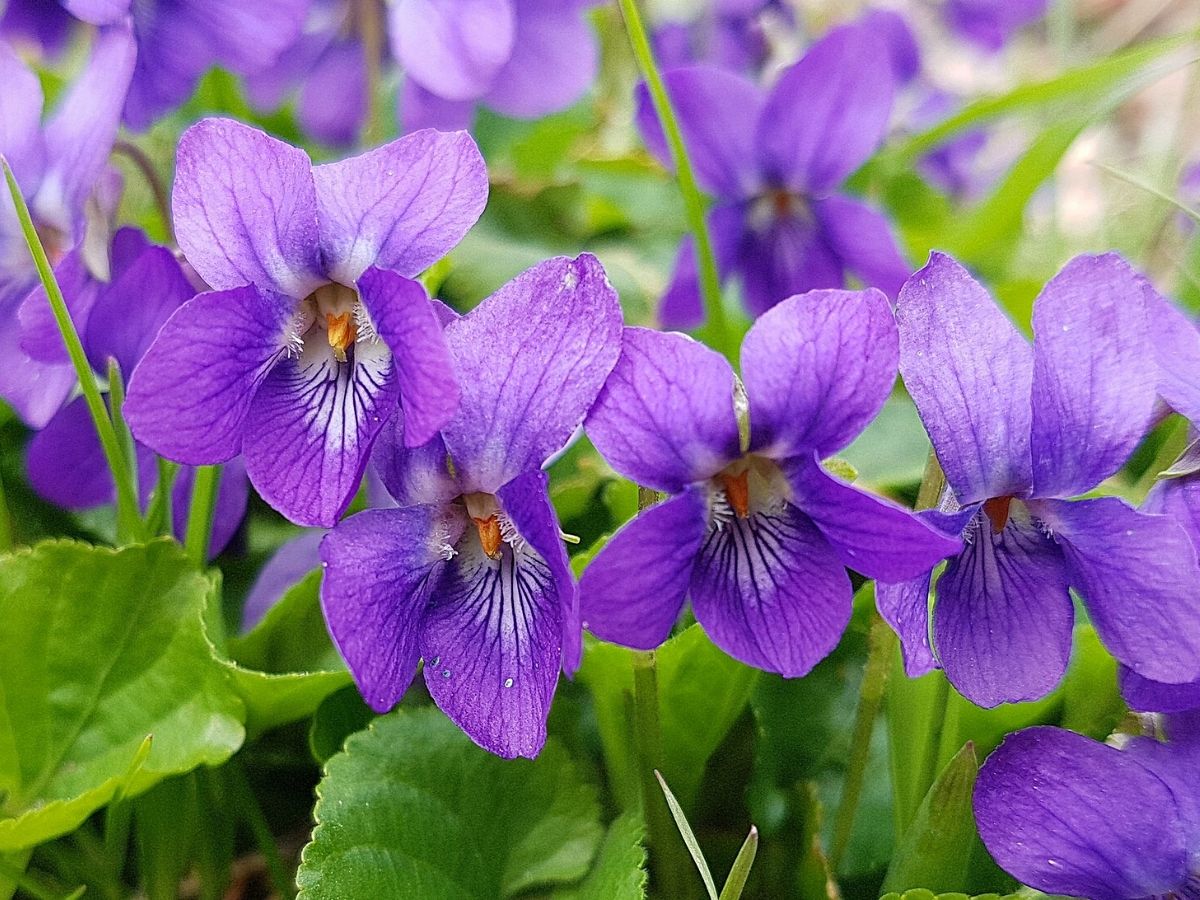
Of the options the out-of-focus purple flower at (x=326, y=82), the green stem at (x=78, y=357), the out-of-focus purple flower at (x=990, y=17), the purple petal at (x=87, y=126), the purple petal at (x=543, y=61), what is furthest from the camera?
the out-of-focus purple flower at (x=990, y=17)

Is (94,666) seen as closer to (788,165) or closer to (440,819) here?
(440,819)

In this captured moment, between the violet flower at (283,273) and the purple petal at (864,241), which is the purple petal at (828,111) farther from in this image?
the violet flower at (283,273)

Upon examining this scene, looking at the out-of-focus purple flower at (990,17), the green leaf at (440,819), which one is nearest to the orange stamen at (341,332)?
the green leaf at (440,819)

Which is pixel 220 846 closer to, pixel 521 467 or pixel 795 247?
pixel 521 467

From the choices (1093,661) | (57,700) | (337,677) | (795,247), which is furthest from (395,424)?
(795,247)

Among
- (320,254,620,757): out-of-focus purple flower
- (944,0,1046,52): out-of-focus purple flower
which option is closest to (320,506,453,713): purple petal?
(320,254,620,757): out-of-focus purple flower

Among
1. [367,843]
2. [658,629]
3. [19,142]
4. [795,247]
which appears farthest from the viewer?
[795,247]

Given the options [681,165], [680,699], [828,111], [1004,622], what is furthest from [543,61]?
[1004,622]

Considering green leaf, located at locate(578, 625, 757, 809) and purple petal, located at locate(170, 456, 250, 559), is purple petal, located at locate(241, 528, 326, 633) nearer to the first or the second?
purple petal, located at locate(170, 456, 250, 559)
